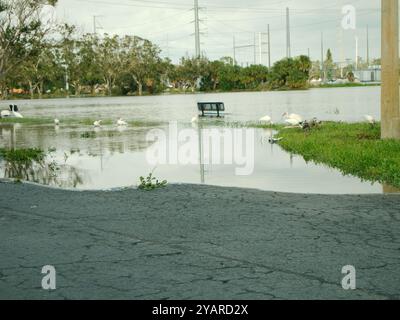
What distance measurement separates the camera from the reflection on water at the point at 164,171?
9.98 meters

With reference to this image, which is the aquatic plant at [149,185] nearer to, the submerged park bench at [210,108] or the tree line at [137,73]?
the submerged park bench at [210,108]

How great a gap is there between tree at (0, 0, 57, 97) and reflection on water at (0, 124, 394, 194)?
13.7ft

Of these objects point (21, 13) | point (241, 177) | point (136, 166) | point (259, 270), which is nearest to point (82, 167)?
point (136, 166)

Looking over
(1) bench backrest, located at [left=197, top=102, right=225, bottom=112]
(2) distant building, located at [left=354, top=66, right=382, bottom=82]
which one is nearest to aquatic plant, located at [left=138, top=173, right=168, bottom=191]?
(1) bench backrest, located at [left=197, top=102, right=225, bottom=112]

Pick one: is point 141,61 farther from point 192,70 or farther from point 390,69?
point 390,69

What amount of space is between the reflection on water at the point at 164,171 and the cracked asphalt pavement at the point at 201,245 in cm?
117

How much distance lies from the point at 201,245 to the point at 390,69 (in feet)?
32.8

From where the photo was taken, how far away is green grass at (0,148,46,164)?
14961 millimetres

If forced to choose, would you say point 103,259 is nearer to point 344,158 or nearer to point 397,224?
A: point 397,224

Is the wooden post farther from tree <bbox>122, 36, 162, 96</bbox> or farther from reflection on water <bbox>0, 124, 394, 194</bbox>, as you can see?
tree <bbox>122, 36, 162, 96</bbox>

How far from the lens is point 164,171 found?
12320 millimetres

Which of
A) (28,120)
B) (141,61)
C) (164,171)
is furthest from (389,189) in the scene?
(141,61)

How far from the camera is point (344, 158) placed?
1213cm

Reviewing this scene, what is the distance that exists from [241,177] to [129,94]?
96.2m
